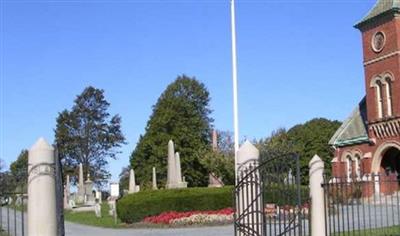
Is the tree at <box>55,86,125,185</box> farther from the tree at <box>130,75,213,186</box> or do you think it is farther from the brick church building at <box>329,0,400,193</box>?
the brick church building at <box>329,0,400,193</box>

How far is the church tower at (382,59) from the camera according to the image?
4797cm

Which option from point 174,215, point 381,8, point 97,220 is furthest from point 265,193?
point 381,8

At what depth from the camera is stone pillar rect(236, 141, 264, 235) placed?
12.8 meters

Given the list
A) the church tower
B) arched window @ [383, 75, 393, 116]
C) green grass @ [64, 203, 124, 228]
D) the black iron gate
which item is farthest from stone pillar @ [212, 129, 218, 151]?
the black iron gate

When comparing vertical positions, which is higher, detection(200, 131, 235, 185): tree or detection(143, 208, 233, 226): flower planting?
detection(200, 131, 235, 185): tree

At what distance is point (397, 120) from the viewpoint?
4744 cm

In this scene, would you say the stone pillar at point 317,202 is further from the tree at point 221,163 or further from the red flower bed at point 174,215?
the tree at point 221,163

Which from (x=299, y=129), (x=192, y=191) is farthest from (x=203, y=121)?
(x=192, y=191)

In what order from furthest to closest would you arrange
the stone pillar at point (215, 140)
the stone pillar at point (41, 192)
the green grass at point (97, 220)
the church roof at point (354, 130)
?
1. the stone pillar at point (215, 140)
2. the church roof at point (354, 130)
3. the green grass at point (97, 220)
4. the stone pillar at point (41, 192)

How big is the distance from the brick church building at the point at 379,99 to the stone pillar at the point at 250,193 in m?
35.2

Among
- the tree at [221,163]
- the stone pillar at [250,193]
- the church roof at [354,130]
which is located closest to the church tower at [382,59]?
the church roof at [354,130]

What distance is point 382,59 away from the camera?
4956 cm

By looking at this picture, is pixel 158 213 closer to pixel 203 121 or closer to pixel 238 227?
pixel 238 227

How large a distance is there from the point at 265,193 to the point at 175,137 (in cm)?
6023
